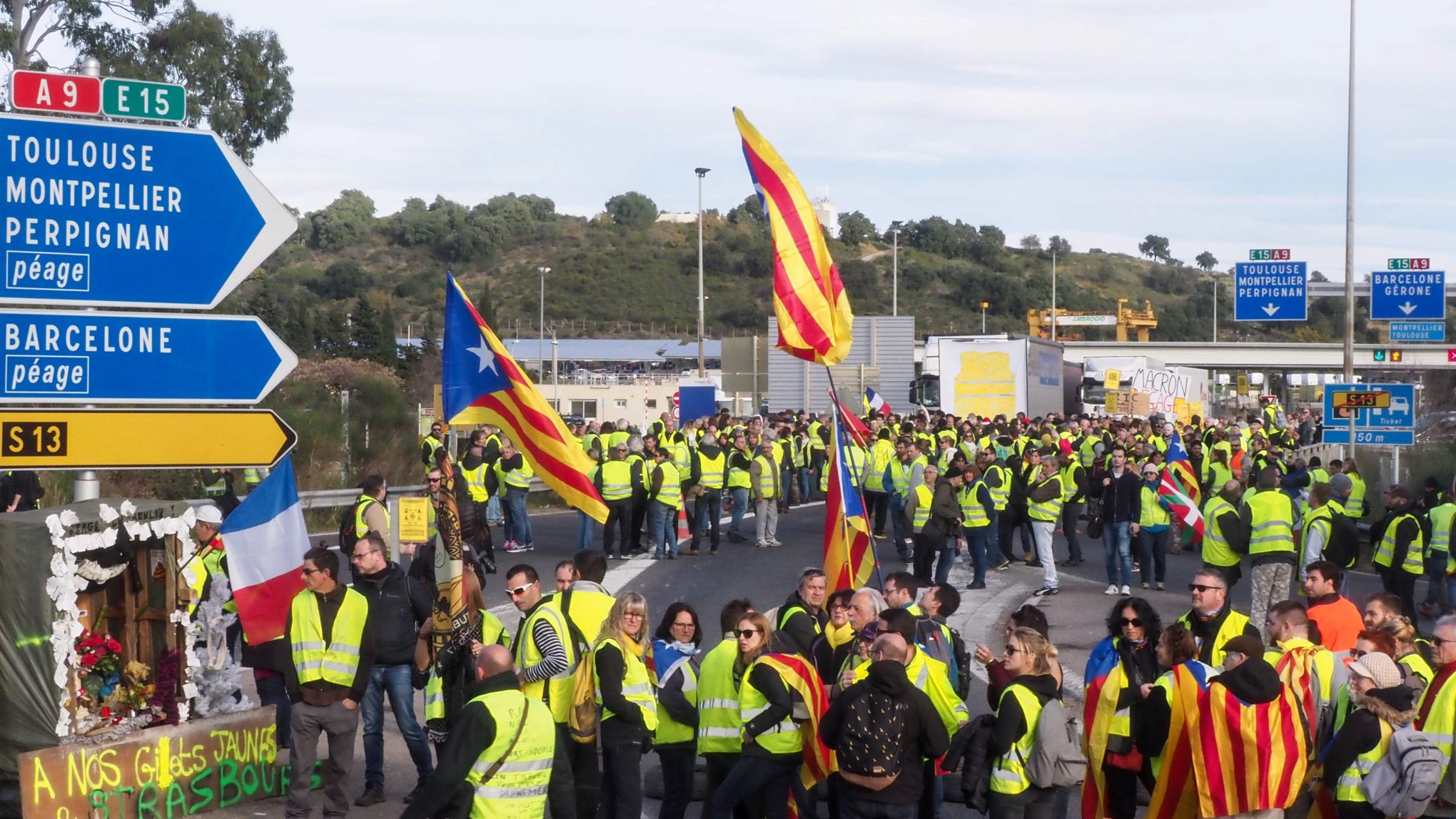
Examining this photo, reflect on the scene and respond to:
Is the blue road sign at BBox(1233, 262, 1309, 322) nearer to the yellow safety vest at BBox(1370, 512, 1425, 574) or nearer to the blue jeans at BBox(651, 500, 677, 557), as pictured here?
the blue jeans at BBox(651, 500, 677, 557)

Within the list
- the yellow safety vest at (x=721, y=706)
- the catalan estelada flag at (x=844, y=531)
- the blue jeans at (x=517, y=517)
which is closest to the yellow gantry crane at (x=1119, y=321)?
the blue jeans at (x=517, y=517)

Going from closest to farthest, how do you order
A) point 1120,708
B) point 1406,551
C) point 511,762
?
1. point 511,762
2. point 1120,708
3. point 1406,551

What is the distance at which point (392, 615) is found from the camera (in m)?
8.87

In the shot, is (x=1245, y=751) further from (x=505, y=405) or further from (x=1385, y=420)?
(x=1385, y=420)

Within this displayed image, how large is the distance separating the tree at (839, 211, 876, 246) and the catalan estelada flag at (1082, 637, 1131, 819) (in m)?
127

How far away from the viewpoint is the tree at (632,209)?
137 meters

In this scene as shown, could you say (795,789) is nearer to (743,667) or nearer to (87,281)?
(743,667)

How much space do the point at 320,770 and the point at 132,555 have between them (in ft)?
5.39

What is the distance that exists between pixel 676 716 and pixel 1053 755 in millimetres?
1931

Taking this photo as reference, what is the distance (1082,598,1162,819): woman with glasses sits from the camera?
7121mm

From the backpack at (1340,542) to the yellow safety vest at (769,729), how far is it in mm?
8746

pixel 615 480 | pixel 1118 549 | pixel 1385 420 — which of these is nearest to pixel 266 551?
pixel 615 480

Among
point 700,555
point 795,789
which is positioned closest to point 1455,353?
point 700,555

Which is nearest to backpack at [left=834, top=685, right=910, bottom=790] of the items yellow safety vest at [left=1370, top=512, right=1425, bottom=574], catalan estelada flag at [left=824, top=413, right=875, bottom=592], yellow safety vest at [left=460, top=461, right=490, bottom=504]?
catalan estelada flag at [left=824, top=413, right=875, bottom=592]
